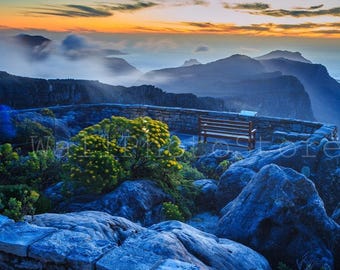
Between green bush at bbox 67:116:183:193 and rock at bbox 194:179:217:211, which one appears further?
rock at bbox 194:179:217:211

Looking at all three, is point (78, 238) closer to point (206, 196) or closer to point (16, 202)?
point (16, 202)

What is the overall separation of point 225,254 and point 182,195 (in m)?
3.30

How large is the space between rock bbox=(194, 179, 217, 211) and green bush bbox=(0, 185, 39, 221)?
3.30m

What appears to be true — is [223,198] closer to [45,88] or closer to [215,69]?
[45,88]

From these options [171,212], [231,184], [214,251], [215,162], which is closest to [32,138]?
[215,162]

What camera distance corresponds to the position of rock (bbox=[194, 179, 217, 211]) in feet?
25.6

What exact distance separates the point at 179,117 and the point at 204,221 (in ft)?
28.9

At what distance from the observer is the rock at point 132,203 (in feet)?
21.0

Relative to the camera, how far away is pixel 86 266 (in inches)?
133

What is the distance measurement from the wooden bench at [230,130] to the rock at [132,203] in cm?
565

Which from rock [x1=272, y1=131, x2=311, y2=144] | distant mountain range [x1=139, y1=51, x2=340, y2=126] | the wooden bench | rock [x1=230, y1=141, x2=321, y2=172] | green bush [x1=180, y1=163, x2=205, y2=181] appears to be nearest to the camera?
rock [x1=230, y1=141, x2=321, y2=172]

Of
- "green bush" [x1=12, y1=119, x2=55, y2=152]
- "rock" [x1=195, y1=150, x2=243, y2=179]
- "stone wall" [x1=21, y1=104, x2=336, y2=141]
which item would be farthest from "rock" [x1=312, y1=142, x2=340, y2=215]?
"green bush" [x1=12, y1=119, x2=55, y2=152]

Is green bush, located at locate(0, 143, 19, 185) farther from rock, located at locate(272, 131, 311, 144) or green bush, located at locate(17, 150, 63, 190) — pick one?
rock, located at locate(272, 131, 311, 144)

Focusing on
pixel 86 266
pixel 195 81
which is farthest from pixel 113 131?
pixel 195 81
